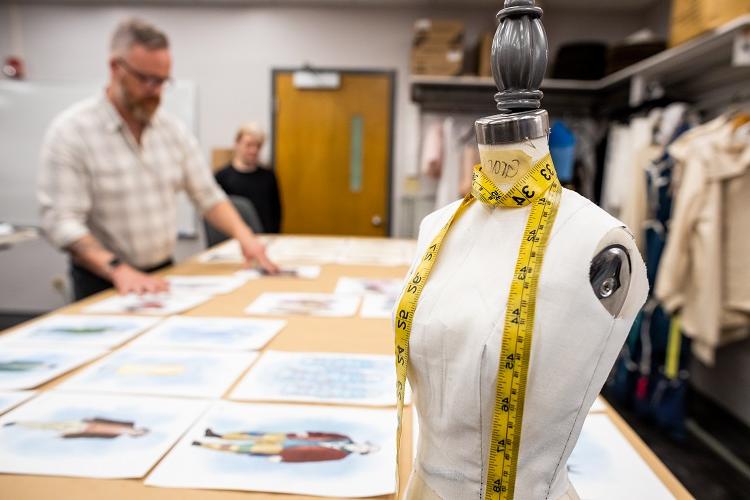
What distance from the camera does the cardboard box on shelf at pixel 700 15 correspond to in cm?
238

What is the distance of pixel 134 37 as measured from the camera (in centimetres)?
193

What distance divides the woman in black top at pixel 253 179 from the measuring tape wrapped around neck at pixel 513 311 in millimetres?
3584

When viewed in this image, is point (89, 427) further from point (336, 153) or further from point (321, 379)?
point (336, 153)

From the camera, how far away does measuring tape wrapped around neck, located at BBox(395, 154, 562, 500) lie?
0.50 metres

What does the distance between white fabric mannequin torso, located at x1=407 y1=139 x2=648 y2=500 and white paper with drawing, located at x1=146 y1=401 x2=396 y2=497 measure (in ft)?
0.66

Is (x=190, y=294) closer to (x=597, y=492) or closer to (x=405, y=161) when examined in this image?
(x=597, y=492)

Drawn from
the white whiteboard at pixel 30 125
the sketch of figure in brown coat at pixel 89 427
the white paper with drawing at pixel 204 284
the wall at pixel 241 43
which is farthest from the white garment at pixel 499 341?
the white whiteboard at pixel 30 125

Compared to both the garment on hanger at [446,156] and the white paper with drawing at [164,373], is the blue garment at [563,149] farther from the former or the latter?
the white paper with drawing at [164,373]

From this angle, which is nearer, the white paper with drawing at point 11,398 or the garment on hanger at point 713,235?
the white paper with drawing at point 11,398

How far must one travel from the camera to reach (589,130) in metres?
4.59

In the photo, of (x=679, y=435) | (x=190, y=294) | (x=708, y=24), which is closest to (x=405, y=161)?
(x=708, y=24)

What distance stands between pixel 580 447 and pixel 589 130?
13.9ft

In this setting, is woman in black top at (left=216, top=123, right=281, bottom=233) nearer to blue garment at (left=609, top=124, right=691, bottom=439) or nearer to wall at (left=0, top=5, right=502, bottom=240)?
wall at (left=0, top=5, right=502, bottom=240)

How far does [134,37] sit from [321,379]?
1532 millimetres
